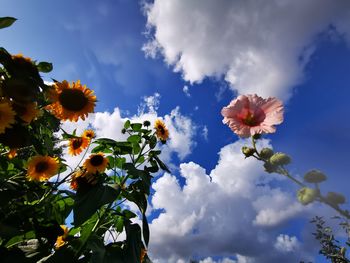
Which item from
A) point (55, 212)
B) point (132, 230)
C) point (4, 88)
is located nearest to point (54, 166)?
point (55, 212)

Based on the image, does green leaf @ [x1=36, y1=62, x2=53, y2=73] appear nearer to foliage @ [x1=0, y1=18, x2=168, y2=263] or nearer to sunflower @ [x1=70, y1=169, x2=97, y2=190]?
foliage @ [x1=0, y1=18, x2=168, y2=263]

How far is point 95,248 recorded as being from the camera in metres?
2.01

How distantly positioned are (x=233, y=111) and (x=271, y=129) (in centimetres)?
15

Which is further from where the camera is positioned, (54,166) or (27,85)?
(54,166)

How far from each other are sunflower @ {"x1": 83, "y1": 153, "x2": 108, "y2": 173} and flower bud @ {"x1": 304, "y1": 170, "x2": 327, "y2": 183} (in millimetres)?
2231

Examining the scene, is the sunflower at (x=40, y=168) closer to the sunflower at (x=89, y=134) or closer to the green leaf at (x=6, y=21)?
the sunflower at (x=89, y=134)

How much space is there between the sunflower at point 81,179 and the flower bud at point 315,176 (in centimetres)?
205

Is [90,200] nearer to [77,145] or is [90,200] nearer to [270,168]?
[77,145]

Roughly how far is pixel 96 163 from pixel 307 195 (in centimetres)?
232

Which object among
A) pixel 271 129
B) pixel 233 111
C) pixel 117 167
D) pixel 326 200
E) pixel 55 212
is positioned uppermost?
pixel 117 167

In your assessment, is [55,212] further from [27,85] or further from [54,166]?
[27,85]

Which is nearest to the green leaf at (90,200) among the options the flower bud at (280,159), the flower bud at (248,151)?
the flower bud at (248,151)

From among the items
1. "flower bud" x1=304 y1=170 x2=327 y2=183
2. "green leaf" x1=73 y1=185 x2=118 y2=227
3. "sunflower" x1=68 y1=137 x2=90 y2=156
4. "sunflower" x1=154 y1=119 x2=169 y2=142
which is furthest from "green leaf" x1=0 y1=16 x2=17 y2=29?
"sunflower" x1=154 y1=119 x2=169 y2=142

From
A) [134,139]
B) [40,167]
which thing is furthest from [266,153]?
[134,139]
